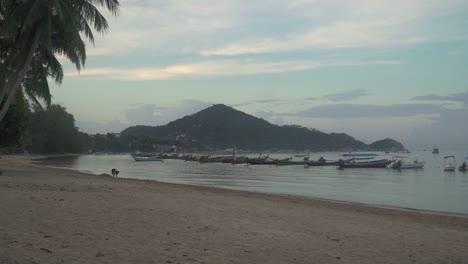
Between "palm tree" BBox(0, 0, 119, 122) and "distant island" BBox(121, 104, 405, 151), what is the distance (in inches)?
5700

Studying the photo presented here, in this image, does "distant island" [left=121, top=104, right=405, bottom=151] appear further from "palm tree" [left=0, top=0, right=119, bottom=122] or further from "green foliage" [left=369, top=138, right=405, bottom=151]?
"palm tree" [left=0, top=0, right=119, bottom=122]

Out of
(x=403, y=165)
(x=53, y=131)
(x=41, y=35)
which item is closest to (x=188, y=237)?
(x=41, y=35)

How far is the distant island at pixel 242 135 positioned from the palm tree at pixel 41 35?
145 metres

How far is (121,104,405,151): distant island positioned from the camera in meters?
168

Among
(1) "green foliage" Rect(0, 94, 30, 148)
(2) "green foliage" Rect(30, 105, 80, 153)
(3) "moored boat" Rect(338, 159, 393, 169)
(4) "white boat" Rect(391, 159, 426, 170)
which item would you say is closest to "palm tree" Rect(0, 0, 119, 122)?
(1) "green foliage" Rect(0, 94, 30, 148)

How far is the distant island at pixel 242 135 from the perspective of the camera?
168 metres

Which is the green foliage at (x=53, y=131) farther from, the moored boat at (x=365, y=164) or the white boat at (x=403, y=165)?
the white boat at (x=403, y=165)

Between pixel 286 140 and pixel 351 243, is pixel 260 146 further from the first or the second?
pixel 351 243

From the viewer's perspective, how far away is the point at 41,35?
16234mm

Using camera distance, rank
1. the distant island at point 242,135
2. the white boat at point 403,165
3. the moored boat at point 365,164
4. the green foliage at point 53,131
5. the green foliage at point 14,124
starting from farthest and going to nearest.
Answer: the distant island at point 242,135, the green foliage at point 53,131, the moored boat at point 365,164, the white boat at point 403,165, the green foliage at point 14,124

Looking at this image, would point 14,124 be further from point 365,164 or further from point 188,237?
point 365,164

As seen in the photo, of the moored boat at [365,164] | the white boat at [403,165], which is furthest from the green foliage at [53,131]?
the white boat at [403,165]

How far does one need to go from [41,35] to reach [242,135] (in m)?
153

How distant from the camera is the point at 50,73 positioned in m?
19.3
